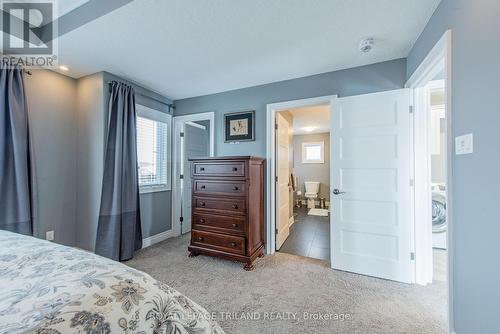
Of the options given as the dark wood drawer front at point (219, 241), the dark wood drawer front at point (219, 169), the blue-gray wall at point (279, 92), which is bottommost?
the dark wood drawer front at point (219, 241)

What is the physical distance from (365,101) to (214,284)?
2.53 meters

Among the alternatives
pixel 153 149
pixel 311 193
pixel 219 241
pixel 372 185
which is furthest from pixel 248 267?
pixel 311 193

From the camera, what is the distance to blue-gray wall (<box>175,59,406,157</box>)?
92.8 inches

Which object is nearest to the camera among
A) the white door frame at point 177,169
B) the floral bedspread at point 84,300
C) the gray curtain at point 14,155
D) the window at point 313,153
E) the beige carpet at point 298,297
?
the floral bedspread at point 84,300

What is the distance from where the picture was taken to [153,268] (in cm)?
245

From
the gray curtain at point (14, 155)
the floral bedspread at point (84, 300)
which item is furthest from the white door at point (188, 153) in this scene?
the floral bedspread at point (84, 300)

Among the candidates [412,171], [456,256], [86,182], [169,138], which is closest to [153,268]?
[86,182]

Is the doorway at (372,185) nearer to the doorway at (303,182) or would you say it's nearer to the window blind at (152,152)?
the doorway at (303,182)

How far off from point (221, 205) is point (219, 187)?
224 millimetres

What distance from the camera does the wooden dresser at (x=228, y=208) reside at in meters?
2.46

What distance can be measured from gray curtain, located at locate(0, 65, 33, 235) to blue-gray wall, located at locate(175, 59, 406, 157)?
188cm

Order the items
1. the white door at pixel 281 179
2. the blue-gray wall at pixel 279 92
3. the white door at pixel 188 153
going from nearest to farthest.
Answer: the blue-gray wall at pixel 279 92 → the white door at pixel 281 179 → the white door at pixel 188 153

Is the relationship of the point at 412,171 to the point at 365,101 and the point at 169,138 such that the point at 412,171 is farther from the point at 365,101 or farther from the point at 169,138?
the point at 169,138

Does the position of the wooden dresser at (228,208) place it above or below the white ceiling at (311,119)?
below
